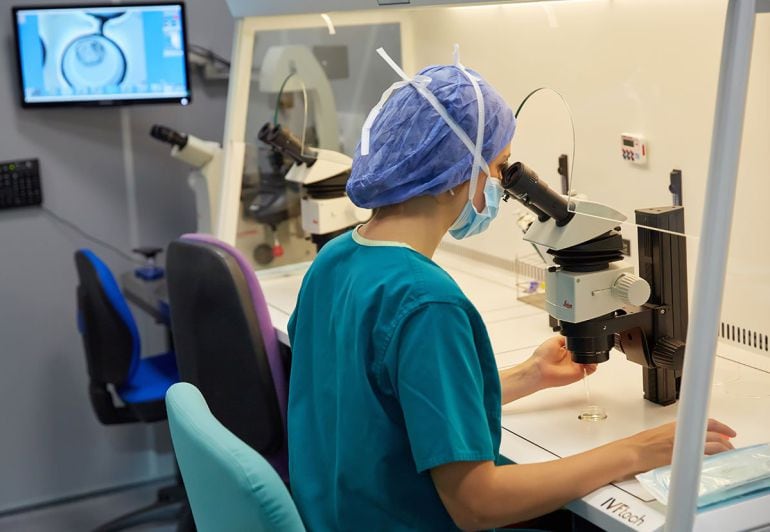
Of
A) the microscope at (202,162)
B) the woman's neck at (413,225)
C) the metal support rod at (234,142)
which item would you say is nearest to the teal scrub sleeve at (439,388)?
the woman's neck at (413,225)

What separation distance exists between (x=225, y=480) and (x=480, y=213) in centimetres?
63

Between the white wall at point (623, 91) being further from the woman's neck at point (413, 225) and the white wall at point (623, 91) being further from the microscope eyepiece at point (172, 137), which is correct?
the microscope eyepiece at point (172, 137)

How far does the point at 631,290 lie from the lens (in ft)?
5.65

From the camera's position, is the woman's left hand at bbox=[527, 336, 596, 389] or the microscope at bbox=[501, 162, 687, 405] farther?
the woman's left hand at bbox=[527, 336, 596, 389]

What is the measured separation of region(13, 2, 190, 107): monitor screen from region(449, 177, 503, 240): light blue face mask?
6.49ft

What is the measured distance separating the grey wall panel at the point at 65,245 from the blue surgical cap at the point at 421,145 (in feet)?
6.90

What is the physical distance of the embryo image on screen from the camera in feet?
10.7


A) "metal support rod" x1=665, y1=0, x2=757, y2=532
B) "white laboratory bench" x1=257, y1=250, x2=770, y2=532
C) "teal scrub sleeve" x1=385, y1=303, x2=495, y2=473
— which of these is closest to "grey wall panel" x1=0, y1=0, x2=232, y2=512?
"white laboratory bench" x1=257, y1=250, x2=770, y2=532

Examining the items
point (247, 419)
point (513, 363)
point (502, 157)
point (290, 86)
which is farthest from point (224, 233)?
point (502, 157)

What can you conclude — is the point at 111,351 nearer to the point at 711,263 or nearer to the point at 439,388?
the point at 439,388

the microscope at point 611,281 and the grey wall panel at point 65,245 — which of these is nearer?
the microscope at point 611,281

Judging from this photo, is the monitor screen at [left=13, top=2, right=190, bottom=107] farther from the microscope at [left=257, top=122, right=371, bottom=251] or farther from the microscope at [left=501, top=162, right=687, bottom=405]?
the microscope at [left=501, top=162, right=687, bottom=405]

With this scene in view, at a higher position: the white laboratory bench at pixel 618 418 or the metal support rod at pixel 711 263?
the metal support rod at pixel 711 263

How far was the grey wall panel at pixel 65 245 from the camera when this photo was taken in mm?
3371
